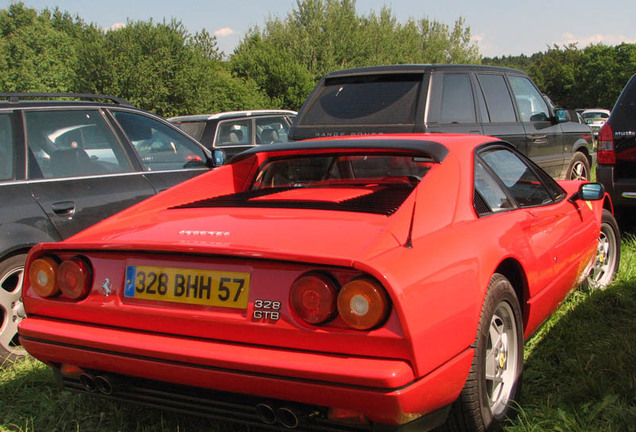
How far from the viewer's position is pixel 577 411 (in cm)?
294

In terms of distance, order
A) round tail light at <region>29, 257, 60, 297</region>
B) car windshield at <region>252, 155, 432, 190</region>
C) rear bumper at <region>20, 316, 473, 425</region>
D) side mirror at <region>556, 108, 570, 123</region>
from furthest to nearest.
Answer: side mirror at <region>556, 108, 570, 123</region> < car windshield at <region>252, 155, 432, 190</region> < round tail light at <region>29, 257, 60, 297</region> < rear bumper at <region>20, 316, 473, 425</region>

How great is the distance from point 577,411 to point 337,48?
49.7 m

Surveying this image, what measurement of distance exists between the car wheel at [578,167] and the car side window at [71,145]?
5.93 metres

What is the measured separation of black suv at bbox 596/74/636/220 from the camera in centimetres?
630

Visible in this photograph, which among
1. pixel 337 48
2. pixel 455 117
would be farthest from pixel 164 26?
pixel 455 117

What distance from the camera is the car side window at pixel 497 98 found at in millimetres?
7082

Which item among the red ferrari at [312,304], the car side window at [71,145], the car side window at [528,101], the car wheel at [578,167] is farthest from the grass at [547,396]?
the car wheel at [578,167]

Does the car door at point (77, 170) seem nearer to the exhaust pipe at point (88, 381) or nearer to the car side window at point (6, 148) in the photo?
the car side window at point (6, 148)

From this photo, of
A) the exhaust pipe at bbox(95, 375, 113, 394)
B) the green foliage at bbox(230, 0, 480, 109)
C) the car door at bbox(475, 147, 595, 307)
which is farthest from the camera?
the green foliage at bbox(230, 0, 480, 109)

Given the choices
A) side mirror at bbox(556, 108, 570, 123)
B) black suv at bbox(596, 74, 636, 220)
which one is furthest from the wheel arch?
side mirror at bbox(556, 108, 570, 123)

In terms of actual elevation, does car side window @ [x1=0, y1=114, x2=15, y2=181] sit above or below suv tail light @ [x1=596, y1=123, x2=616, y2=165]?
above

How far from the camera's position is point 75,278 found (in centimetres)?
265

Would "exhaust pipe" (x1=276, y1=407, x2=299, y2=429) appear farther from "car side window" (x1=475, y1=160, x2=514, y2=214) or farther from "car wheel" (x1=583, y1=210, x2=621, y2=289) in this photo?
"car wheel" (x1=583, y1=210, x2=621, y2=289)

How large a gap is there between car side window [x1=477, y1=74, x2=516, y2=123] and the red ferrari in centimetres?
403
